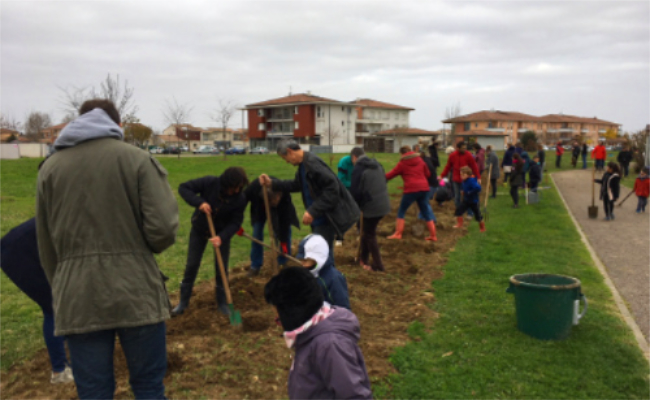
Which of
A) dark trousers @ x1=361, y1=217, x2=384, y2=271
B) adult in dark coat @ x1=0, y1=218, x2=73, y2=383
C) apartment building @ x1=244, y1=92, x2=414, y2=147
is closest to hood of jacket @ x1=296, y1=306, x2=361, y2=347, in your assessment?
adult in dark coat @ x1=0, y1=218, x2=73, y2=383

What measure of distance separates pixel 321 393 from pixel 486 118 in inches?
3806

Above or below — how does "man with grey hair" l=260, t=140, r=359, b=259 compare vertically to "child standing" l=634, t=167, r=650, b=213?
above

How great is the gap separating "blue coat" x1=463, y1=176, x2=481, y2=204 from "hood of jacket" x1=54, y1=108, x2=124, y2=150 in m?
9.08

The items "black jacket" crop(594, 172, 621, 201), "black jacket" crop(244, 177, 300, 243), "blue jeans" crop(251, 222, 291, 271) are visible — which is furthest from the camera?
"black jacket" crop(594, 172, 621, 201)

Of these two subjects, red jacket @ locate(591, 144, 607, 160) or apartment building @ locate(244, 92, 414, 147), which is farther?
apartment building @ locate(244, 92, 414, 147)

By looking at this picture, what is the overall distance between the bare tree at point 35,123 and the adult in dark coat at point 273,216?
64477mm

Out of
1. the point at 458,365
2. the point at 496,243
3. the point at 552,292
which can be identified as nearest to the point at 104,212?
the point at 458,365

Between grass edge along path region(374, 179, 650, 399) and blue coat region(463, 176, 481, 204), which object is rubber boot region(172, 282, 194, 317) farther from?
blue coat region(463, 176, 481, 204)

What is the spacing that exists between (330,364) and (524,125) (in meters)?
111

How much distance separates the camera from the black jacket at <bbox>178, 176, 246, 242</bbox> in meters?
5.47

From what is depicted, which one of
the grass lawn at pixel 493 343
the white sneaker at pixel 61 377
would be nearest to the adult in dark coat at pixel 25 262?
the white sneaker at pixel 61 377

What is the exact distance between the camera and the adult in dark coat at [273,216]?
6.95m

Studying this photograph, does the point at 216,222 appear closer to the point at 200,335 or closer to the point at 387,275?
the point at 200,335

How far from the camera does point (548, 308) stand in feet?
16.4
